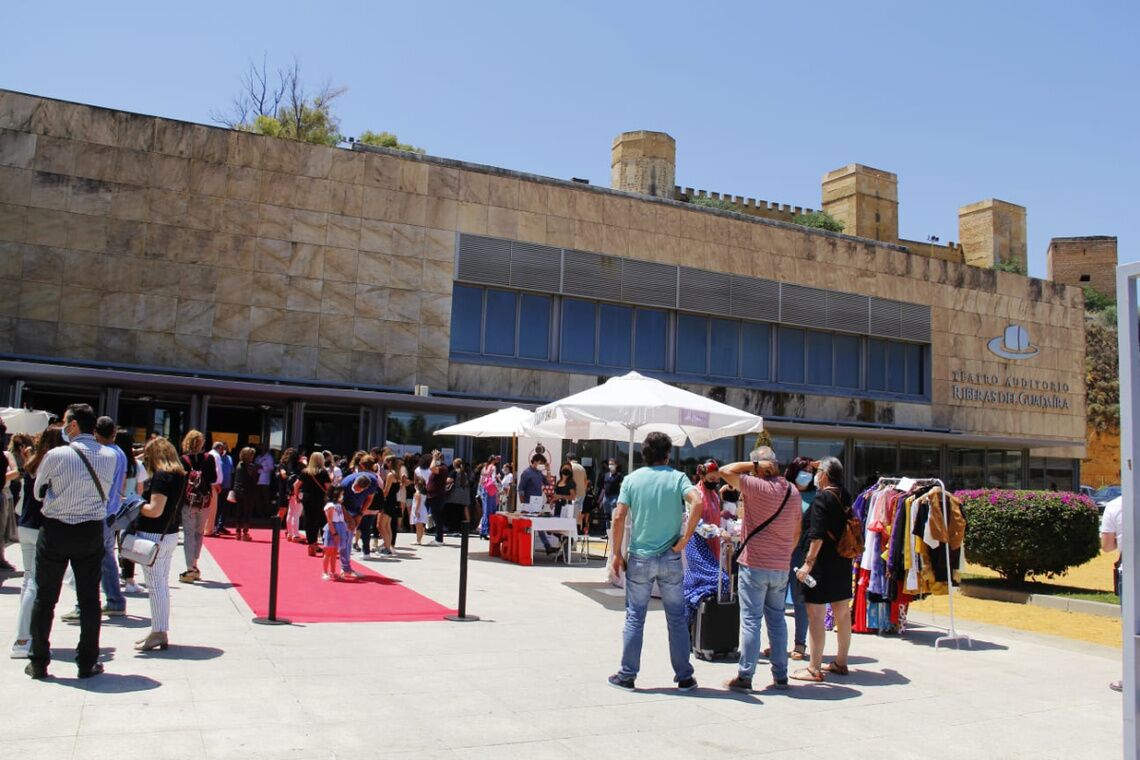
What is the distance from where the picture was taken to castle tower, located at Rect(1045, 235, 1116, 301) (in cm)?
7669

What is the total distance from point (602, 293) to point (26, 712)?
22.8m

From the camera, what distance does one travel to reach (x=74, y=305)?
22.2 metres

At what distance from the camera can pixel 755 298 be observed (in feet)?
98.6

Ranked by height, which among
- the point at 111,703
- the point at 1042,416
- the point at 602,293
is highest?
the point at 602,293

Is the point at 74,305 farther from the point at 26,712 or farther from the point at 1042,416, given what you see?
the point at 1042,416

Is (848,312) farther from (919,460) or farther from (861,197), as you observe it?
Result: (861,197)

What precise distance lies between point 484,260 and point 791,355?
10949 mm

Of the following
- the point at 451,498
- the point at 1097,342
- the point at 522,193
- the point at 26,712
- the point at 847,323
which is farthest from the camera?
the point at 1097,342

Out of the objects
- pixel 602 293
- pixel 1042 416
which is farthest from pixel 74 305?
pixel 1042 416

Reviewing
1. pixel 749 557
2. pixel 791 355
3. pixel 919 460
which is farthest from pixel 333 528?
pixel 919 460

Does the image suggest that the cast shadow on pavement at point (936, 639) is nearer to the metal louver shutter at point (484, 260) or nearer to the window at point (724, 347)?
the metal louver shutter at point (484, 260)

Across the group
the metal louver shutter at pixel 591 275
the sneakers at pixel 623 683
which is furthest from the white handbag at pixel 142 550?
the metal louver shutter at pixel 591 275

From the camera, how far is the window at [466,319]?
85.2 feet

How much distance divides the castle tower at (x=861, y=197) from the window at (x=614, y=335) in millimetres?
29960
